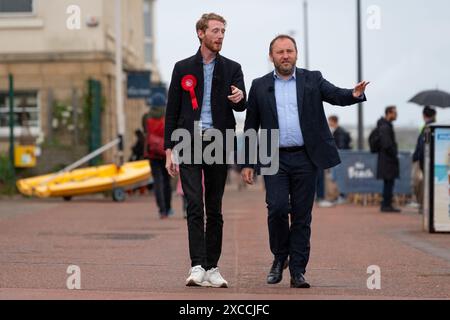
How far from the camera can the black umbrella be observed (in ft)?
70.6

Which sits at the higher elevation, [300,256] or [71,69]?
[71,69]

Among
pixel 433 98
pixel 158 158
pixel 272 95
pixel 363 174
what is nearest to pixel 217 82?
pixel 272 95

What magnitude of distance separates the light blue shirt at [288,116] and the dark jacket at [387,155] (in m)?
12.4

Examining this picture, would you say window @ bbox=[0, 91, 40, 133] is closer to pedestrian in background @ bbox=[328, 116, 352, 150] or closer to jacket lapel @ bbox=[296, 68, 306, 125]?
pedestrian in background @ bbox=[328, 116, 352, 150]

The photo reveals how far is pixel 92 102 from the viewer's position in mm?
31641

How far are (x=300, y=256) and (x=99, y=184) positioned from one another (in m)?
16.5

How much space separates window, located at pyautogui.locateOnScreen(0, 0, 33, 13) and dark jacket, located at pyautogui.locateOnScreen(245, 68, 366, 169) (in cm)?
2304

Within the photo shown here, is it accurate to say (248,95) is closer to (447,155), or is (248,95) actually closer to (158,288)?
(158,288)

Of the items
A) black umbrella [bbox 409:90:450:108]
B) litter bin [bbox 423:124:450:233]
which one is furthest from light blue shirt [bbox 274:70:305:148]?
black umbrella [bbox 409:90:450:108]

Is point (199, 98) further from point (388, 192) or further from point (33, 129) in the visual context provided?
point (33, 129)

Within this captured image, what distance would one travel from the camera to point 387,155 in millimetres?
22031

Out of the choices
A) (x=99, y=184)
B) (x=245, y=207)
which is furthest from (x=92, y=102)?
(x=245, y=207)

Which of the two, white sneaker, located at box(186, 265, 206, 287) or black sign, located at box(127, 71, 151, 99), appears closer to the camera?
white sneaker, located at box(186, 265, 206, 287)
